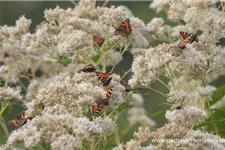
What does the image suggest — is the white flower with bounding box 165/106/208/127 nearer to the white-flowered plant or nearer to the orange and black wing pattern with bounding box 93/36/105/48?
the white-flowered plant

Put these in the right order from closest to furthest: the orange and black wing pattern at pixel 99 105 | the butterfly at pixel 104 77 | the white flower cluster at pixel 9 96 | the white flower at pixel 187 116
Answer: the white flower at pixel 187 116
the orange and black wing pattern at pixel 99 105
the butterfly at pixel 104 77
the white flower cluster at pixel 9 96

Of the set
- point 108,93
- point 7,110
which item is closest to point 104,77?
point 108,93

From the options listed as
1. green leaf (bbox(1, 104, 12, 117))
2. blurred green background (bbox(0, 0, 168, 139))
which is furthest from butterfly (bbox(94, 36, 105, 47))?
blurred green background (bbox(0, 0, 168, 139))

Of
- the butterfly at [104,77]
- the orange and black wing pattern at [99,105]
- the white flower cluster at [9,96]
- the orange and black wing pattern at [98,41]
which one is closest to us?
the orange and black wing pattern at [99,105]

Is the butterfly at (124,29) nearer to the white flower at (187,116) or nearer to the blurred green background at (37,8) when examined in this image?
the white flower at (187,116)

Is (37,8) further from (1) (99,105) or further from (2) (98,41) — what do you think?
(1) (99,105)

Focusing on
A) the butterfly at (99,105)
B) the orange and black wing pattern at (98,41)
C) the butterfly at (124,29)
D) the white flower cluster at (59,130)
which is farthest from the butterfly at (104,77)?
the orange and black wing pattern at (98,41)

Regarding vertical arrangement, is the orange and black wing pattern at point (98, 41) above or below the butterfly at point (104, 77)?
above

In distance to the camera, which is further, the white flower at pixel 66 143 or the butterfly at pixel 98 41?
the butterfly at pixel 98 41
